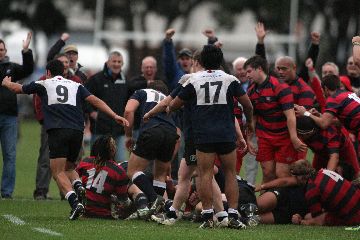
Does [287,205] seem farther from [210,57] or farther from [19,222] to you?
[19,222]

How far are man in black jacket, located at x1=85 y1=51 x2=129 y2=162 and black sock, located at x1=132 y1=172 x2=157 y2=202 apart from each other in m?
3.81

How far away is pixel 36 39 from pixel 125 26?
Answer: 741cm

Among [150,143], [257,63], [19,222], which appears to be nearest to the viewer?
[19,222]

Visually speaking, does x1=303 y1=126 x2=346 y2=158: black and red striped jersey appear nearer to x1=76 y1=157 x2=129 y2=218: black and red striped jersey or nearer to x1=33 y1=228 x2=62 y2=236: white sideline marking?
x1=76 y1=157 x2=129 y2=218: black and red striped jersey

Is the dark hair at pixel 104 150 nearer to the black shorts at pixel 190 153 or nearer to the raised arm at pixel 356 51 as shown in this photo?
the black shorts at pixel 190 153

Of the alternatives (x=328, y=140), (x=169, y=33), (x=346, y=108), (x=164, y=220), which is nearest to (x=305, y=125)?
(x=328, y=140)

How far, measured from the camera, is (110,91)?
19.2m

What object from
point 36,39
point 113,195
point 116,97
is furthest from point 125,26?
point 113,195

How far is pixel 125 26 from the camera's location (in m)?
47.0

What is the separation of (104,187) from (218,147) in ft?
6.46

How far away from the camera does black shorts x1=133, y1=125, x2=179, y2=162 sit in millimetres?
15469

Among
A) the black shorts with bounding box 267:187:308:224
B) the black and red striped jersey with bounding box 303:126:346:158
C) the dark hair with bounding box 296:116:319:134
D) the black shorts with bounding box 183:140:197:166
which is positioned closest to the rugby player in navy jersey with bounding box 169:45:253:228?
the black shorts with bounding box 183:140:197:166

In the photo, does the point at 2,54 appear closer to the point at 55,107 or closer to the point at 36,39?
the point at 55,107

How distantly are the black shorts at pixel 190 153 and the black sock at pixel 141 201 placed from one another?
82cm
